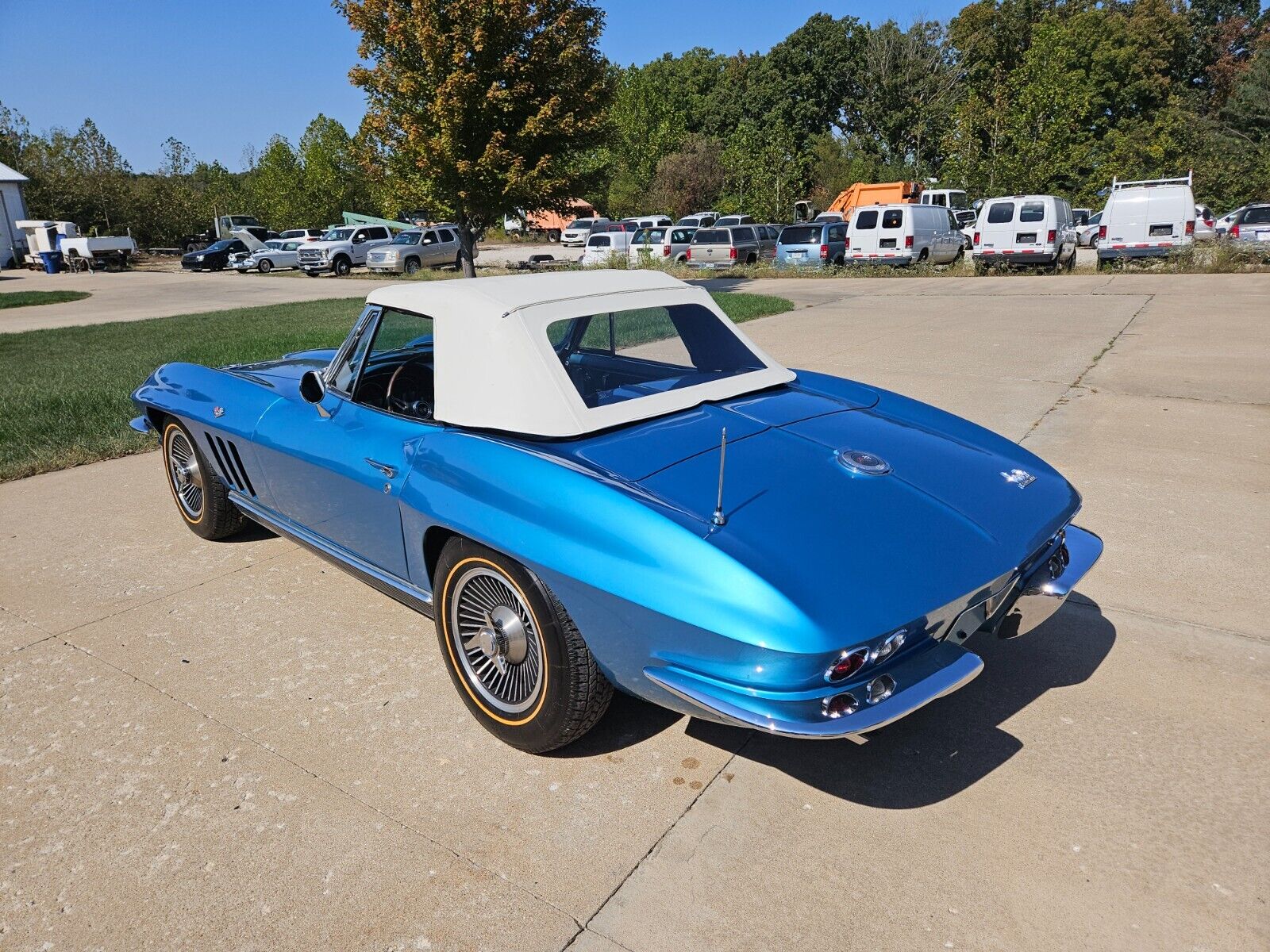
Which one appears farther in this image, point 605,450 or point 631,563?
point 605,450

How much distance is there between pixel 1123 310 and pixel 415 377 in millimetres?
13497

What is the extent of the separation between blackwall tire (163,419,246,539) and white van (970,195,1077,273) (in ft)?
69.9

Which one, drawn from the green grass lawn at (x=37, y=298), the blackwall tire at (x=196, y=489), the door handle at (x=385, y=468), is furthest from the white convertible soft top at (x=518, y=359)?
the green grass lawn at (x=37, y=298)

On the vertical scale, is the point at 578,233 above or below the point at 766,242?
above

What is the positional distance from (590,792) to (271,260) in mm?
36750

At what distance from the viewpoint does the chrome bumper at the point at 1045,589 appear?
2.80m

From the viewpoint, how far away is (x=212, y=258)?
36906 mm

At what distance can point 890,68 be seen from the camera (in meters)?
55.4

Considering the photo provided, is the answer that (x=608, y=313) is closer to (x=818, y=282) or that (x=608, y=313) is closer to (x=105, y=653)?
(x=105, y=653)

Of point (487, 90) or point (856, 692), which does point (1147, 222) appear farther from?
point (856, 692)

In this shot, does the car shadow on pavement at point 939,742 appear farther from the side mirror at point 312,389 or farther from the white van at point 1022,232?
the white van at point 1022,232

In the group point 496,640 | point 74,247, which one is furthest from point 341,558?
point 74,247

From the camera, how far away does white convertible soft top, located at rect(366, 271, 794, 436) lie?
299 centimetres

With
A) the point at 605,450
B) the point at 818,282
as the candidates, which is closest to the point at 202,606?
the point at 605,450
